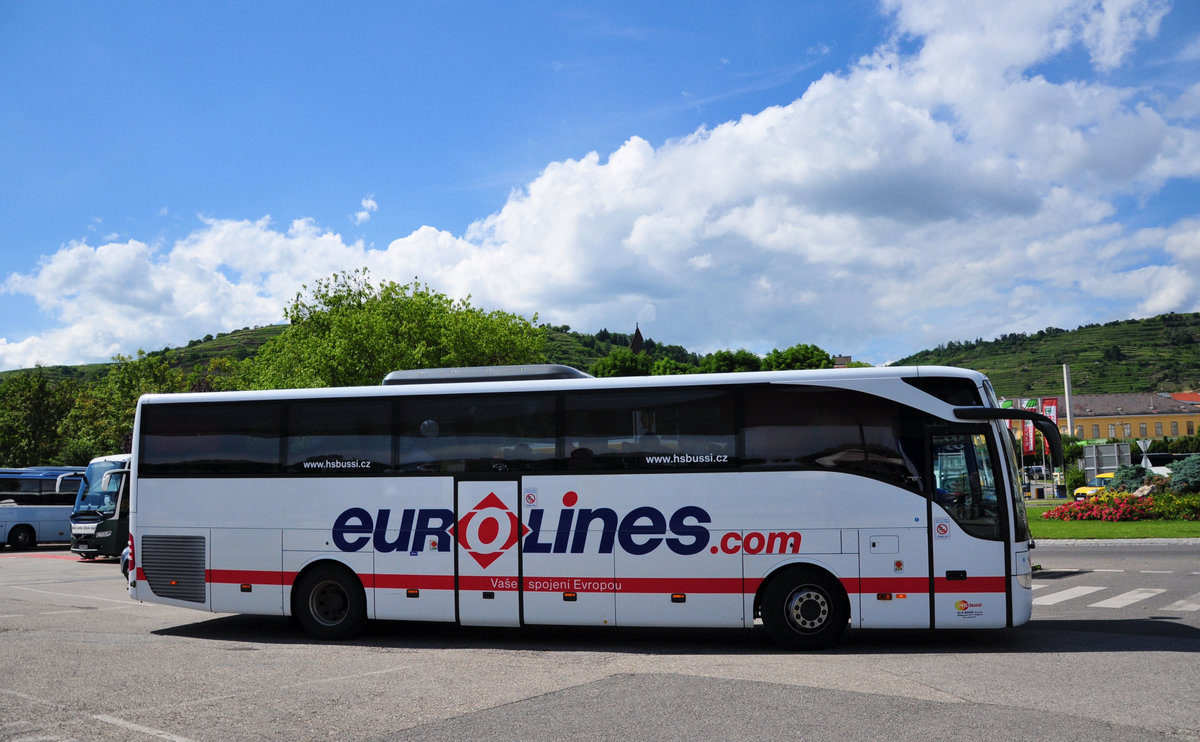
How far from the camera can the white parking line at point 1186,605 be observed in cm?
1274

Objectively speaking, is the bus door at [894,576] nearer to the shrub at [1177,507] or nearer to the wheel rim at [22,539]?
the shrub at [1177,507]

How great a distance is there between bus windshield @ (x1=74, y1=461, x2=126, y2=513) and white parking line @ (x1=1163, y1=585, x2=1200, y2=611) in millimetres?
26872

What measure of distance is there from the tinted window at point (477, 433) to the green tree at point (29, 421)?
7248cm

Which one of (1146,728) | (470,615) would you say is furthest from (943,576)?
(470,615)

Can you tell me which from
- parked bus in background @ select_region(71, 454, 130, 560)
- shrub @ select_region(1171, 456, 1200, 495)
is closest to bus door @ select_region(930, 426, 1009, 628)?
parked bus in background @ select_region(71, 454, 130, 560)

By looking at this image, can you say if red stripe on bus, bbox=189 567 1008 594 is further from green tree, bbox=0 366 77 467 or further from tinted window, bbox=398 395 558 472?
green tree, bbox=0 366 77 467

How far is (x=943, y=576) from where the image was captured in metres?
10.1

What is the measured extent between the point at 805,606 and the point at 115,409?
71280mm

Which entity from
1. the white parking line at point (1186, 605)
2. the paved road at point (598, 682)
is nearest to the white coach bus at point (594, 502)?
the paved road at point (598, 682)

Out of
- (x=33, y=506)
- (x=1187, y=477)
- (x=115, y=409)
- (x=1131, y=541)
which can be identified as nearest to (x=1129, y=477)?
(x=1187, y=477)

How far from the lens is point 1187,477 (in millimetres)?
29391

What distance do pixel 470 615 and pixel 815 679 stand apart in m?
4.58

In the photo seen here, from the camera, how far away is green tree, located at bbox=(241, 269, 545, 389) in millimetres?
44562

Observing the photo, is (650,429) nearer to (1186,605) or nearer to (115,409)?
(1186,605)
